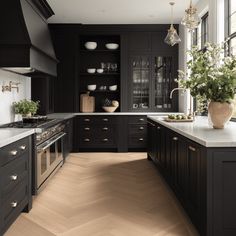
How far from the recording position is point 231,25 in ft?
16.6

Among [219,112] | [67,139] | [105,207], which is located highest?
[219,112]

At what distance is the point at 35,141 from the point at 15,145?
71 centimetres

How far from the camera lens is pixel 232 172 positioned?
2482mm

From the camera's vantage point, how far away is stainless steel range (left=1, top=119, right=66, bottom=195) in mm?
3734

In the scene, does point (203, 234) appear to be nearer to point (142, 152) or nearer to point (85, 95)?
point (142, 152)

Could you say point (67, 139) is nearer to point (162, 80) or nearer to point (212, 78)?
point (162, 80)

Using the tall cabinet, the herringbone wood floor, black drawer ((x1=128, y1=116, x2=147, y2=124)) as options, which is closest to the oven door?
the herringbone wood floor

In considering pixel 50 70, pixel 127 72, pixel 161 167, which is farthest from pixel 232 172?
pixel 127 72

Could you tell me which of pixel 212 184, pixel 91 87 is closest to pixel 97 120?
pixel 91 87

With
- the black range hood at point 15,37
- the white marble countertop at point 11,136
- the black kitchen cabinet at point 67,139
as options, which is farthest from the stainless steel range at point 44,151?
the black range hood at point 15,37

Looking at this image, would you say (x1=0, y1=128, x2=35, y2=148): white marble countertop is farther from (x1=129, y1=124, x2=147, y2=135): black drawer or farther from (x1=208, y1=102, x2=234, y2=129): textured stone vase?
(x1=129, y1=124, x2=147, y2=135): black drawer

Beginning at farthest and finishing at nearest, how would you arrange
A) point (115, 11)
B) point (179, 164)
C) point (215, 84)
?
point (115, 11) → point (179, 164) → point (215, 84)

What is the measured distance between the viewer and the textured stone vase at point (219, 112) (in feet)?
11.4

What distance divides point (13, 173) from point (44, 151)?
1195mm
